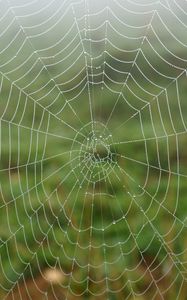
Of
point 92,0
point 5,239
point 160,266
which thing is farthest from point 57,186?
point 92,0

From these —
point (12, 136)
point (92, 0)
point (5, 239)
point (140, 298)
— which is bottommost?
point (140, 298)

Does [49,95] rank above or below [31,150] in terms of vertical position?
above

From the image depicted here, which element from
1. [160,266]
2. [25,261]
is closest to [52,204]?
[25,261]

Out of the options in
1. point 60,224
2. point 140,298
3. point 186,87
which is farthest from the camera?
point 186,87

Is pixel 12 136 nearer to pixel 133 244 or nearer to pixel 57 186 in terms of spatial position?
pixel 57 186

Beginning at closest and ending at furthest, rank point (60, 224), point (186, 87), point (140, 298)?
1. point (140, 298)
2. point (60, 224)
3. point (186, 87)

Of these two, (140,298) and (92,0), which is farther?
(92,0)
